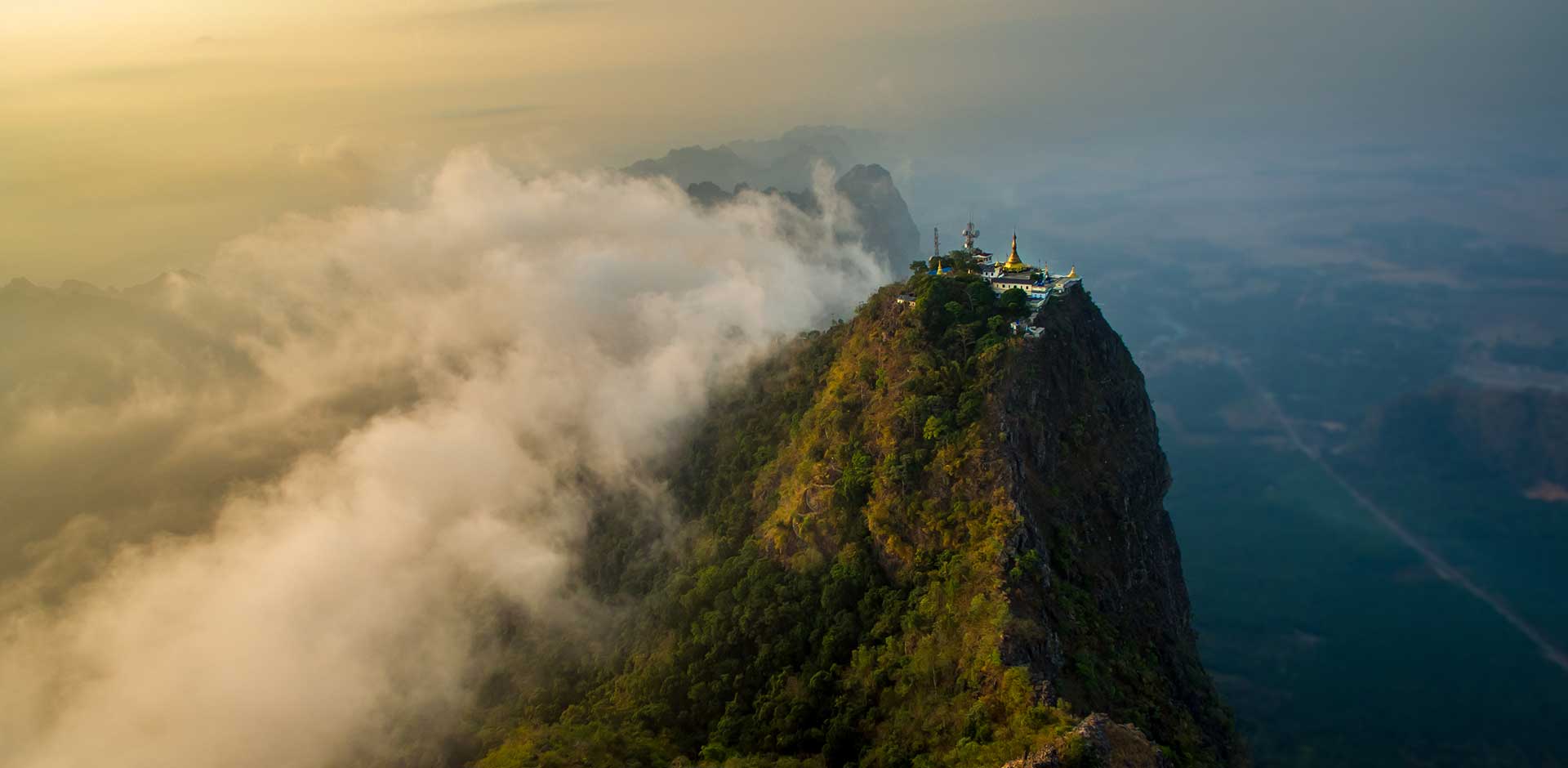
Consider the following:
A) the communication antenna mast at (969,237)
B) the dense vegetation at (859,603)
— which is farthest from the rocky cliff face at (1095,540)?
the communication antenna mast at (969,237)

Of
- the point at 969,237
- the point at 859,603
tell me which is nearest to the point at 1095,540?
the point at 859,603

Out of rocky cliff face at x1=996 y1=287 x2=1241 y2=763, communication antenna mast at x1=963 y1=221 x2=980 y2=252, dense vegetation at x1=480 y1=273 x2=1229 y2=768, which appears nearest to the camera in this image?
dense vegetation at x1=480 y1=273 x2=1229 y2=768

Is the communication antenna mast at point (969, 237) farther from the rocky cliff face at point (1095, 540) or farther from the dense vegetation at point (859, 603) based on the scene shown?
the rocky cliff face at point (1095, 540)

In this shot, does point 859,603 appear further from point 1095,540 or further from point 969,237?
point 969,237

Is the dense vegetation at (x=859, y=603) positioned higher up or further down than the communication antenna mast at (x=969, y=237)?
further down

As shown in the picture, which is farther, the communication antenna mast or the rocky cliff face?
the communication antenna mast

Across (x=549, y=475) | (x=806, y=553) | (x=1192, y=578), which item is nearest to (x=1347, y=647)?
(x=1192, y=578)

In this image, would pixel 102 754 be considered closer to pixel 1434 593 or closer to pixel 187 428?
pixel 187 428

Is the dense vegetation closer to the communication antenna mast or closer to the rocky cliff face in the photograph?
the rocky cliff face

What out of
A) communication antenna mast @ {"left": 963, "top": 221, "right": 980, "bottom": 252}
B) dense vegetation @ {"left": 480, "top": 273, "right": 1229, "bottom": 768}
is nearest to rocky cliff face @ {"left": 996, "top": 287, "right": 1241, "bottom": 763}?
dense vegetation @ {"left": 480, "top": 273, "right": 1229, "bottom": 768}
